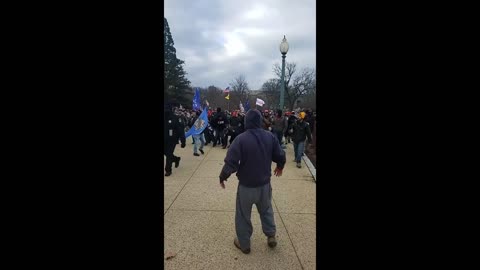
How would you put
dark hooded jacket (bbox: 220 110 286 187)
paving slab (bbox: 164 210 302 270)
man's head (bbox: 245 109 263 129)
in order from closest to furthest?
paving slab (bbox: 164 210 302 270), dark hooded jacket (bbox: 220 110 286 187), man's head (bbox: 245 109 263 129)

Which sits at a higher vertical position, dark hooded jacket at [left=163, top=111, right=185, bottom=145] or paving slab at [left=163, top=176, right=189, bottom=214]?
dark hooded jacket at [left=163, top=111, right=185, bottom=145]

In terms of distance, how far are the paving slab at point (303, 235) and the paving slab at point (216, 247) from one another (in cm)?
8

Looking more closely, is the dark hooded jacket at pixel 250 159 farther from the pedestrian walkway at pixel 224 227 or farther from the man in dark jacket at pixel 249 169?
the pedestrian walkway at pixel 224 227

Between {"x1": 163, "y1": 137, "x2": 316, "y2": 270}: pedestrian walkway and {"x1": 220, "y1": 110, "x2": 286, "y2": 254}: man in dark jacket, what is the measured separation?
→ 0.20 m

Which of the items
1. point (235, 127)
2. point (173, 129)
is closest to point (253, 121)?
point (173, 129)

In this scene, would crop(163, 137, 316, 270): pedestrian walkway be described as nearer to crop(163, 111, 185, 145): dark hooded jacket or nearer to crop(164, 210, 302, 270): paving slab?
crop(164, 210, 302, 270): paving slab

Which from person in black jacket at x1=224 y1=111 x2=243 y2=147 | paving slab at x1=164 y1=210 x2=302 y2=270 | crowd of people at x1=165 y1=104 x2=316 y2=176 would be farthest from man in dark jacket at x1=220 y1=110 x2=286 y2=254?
person in black jacket at x1=224 y1=111 x2=243 y2=147

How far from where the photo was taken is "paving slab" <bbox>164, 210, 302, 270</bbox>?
2.99m

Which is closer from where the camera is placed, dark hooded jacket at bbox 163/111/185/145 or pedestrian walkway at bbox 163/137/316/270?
pedestrian walkway at bbox 163/137/316/270

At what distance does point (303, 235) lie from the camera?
3.66 m
